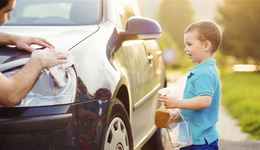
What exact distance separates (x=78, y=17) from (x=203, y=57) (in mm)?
1193

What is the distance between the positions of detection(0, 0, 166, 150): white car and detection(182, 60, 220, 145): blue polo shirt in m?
0.48

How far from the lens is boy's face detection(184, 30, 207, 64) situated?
3055 mm

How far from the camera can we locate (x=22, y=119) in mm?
2465

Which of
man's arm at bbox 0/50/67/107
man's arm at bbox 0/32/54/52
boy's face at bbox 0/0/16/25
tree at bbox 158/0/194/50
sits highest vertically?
boy's face at bbox 0/0/16/25

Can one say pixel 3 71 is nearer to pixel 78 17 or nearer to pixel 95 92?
pixel 95 92

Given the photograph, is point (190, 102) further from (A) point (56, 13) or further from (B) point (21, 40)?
(A) point (56, 13)

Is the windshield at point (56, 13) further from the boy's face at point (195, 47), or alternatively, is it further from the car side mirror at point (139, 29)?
the boy's face at point (195, 47)

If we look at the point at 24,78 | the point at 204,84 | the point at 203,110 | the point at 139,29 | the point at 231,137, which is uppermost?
the point at 139,29

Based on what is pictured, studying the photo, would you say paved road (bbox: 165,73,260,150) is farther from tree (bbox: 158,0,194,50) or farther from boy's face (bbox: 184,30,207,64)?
tree (bbox: 158,0,194,50)

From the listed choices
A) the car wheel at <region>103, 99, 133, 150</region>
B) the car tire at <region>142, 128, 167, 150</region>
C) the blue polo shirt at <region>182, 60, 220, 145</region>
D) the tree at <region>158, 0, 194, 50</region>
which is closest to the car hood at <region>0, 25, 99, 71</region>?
the car wheel at <region>103, 99, 133, 150</region>

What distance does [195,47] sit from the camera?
306 cm

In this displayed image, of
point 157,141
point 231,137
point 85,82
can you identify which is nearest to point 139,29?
point 85,82

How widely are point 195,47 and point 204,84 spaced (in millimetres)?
267

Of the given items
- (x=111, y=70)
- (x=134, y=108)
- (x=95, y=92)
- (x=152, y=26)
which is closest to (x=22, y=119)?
(x=95, y=92)
